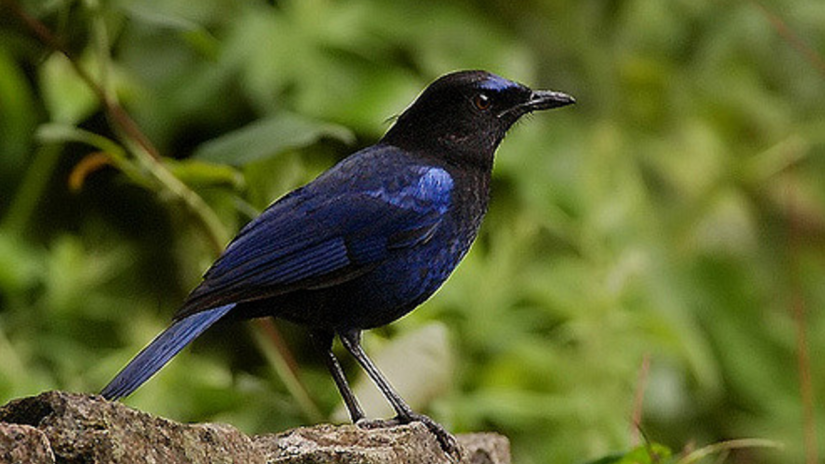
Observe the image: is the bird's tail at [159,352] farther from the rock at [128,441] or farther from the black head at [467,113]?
the black head at [467,113]

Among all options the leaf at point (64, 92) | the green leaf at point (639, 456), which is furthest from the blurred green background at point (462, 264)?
the green leaf at point (639, 456)

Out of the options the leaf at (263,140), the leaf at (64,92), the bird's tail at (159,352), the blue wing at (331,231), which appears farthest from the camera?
the leaf at (64,92)

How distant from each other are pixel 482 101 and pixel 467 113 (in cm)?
6

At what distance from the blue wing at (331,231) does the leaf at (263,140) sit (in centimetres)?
11

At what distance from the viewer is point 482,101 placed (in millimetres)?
3500

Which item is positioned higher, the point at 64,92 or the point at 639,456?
the point at 64,92

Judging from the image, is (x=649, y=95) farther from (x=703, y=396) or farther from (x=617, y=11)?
(x=703, y=396)

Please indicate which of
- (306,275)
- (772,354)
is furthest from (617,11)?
(306,275)

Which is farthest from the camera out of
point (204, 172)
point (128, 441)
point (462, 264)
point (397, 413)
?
point (462, 264)

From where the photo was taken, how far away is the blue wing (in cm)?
307

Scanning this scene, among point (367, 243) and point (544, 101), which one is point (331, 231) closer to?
point (367, 243)

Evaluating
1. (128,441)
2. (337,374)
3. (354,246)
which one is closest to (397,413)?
(337,374)

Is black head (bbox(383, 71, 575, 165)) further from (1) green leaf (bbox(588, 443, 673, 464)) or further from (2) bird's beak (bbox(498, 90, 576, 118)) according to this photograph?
(1) green leaf (bbox(588, 443, 673, 464))

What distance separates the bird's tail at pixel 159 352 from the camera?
2723 millimetres
